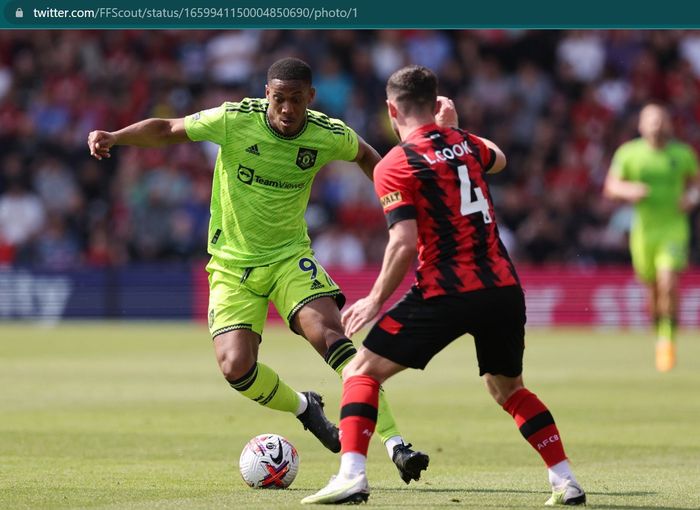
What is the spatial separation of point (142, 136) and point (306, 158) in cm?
111

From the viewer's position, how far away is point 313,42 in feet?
93.9

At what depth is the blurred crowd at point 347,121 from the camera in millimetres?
26859

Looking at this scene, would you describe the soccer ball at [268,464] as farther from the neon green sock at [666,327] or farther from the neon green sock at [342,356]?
the neon green sock at [666,327]

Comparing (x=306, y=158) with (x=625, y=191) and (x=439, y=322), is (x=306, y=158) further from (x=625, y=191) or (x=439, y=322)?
(x=625, y=191)

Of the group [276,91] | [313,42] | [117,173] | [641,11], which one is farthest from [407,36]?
[276,91]

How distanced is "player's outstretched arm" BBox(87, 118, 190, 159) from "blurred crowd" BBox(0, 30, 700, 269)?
58.1ft

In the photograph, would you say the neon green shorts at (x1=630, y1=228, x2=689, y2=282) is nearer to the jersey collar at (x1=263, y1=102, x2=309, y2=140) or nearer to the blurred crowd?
the blurred crowd

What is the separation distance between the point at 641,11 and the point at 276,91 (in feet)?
22.2

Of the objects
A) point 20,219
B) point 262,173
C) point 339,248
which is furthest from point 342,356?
point 20,219

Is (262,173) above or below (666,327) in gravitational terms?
above

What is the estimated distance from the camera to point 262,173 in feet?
30.2

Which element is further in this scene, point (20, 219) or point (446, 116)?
point (20, 219)

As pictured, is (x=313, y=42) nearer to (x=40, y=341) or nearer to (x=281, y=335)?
(x=281, y=335)

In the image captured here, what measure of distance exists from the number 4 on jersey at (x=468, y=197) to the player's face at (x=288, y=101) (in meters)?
1.91
